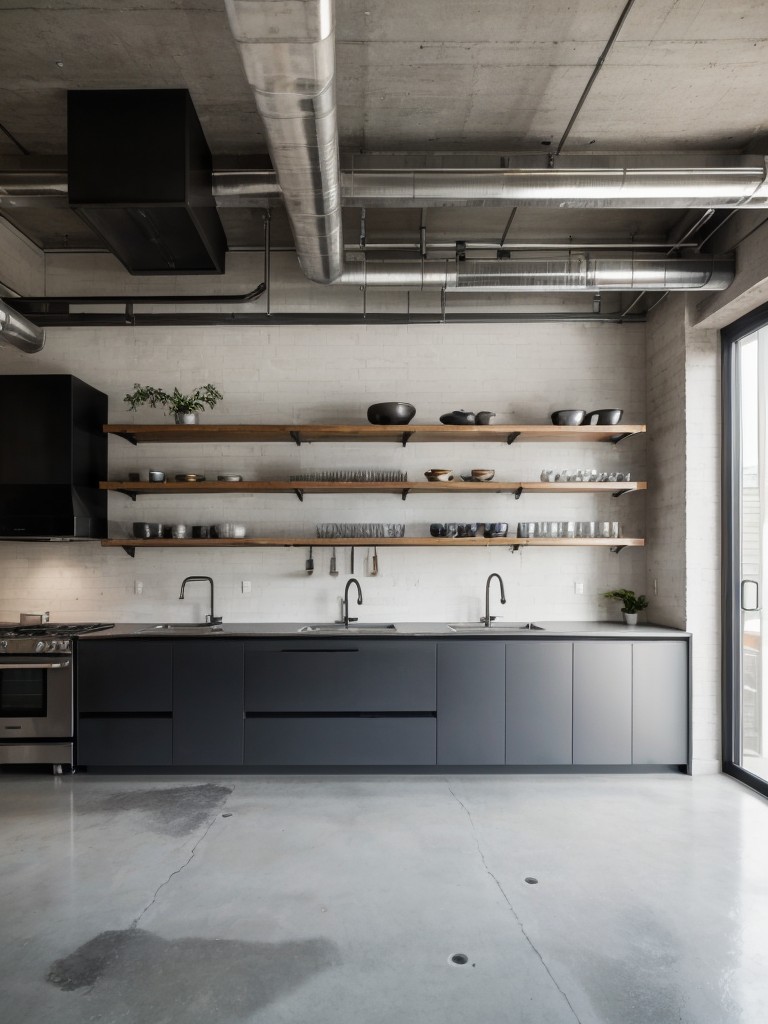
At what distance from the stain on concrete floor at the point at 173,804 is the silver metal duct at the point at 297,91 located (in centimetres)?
340

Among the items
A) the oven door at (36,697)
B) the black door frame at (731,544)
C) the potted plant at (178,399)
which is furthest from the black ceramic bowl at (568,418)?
the oven door at (36,697)

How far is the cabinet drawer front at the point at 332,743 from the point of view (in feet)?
14.6

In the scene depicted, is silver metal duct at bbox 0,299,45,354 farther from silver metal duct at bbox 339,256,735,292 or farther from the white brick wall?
silver metal duct at bbox 339,256,735,292

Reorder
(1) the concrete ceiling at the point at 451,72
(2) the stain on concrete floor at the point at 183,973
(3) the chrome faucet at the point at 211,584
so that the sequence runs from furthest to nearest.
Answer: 1. (3) the chrome faucet at the point at 211,584
2. (1) the concrete ceiling at the point at 451,72
3. (2) the stain on concrete floor at the point at 183,973

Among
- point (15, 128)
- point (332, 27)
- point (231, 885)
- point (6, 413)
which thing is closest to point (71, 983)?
point (231, 885)

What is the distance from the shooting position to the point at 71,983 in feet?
7.64

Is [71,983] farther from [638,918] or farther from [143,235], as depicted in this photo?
[143,235]

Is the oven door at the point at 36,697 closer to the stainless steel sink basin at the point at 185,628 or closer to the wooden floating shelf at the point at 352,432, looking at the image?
the stainless steel sink basin at the point at 185,628

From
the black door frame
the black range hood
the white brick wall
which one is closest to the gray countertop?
the black door frame

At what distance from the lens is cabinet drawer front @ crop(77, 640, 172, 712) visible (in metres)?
4.47

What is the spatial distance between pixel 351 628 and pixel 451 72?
11.6 ft

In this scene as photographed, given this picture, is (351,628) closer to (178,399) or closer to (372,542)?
(372,542)

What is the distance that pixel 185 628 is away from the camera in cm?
489

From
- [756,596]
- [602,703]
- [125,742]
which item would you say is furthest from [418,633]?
[756,596]
